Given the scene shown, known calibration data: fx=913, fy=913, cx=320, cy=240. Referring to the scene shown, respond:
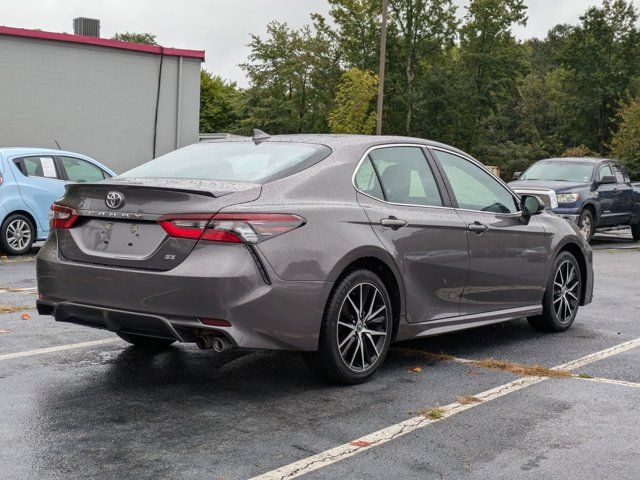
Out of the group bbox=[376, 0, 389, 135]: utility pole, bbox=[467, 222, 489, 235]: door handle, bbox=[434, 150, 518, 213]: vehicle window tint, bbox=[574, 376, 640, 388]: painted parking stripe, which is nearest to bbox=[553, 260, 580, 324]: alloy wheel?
bbox=[434, 150, 518, 213]: vehicle window tint

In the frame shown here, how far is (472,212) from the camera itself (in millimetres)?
6699

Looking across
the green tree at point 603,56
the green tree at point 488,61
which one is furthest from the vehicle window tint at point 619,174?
the green tree at point 603,56

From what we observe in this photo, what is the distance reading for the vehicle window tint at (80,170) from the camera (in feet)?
45.0

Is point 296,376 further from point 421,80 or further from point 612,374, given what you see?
point 421,80

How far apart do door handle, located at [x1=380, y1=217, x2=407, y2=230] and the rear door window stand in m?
8.69

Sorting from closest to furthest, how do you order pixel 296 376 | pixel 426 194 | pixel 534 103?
1. pixel 296 376
2. pixel 426 194
3. pixel 534 103

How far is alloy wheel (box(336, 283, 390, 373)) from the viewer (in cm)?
559

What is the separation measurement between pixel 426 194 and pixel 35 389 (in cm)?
288

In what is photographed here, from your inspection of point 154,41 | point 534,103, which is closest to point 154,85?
point 534,103

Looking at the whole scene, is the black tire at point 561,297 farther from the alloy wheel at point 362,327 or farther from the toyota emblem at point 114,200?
the toyota emblem at point 114,200

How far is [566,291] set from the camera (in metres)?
7.84

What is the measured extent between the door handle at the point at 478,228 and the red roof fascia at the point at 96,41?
746 inches

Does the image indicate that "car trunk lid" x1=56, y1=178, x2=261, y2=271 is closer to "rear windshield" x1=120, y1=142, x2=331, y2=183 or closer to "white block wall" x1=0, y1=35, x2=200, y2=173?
"rear windshield" x1=120, y1=142, x2=331, y2=183

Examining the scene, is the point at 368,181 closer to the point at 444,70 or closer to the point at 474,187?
the point at 474,187
